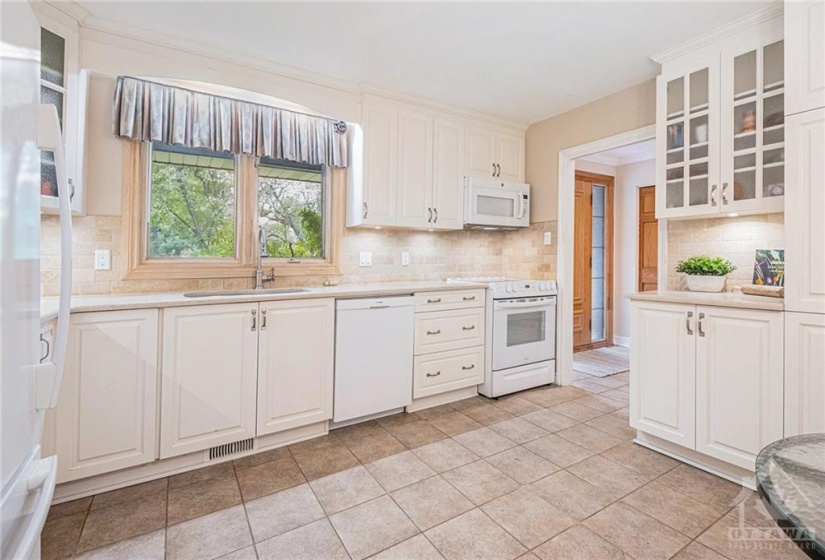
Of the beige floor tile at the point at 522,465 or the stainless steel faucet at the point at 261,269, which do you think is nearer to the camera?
the beige floor tile at the point at 522,465

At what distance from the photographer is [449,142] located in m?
3.55

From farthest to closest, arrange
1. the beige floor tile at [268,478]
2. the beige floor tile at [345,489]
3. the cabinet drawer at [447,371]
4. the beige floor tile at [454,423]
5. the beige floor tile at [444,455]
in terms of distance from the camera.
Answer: the cabinet drawer at [447,371]
the beige floor tile at [454,423]
the beige floor tile at [444,455]
the beige floor tile at [268,478]
the beige floor tile at [345,489]

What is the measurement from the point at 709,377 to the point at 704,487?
56cm

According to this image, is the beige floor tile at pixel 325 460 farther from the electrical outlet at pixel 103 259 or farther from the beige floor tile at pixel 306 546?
the electrical outlet at pixel 103 259

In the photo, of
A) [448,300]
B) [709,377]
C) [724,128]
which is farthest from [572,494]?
[724,128]

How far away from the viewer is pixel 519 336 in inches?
137

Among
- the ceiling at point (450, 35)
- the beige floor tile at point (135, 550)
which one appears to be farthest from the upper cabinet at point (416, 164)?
the beige floor tile at point (135, 550)

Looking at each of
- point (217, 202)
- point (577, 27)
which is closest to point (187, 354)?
point (217, 202)

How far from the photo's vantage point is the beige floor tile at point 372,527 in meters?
1.60

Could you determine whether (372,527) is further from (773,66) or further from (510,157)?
(510,157)

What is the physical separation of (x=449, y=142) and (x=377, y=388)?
2.24 m

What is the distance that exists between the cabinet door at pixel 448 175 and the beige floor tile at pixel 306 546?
2445 mm

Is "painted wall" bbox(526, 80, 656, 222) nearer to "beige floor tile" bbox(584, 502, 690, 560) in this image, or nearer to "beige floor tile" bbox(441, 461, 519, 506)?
"beige floor tile" bbox(441, 461, 519, 506)

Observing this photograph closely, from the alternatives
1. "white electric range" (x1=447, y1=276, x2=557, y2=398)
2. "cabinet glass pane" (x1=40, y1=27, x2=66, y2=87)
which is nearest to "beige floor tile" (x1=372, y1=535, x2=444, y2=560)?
"white electric range" (x1=447, y1=276, x2=557, y2=398)
